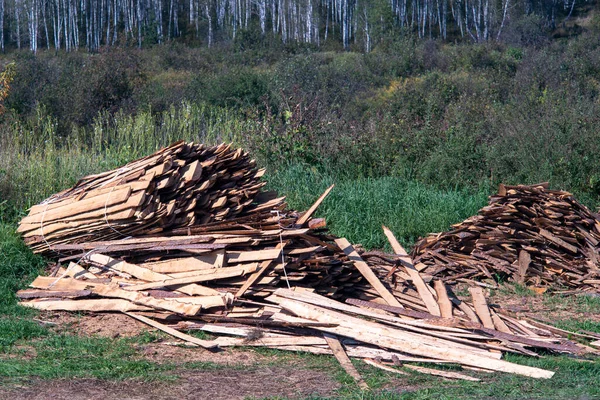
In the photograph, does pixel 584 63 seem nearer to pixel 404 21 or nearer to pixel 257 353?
pixel 257 353

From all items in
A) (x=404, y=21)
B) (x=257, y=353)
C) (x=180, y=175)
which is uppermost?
(x=404, y=21)

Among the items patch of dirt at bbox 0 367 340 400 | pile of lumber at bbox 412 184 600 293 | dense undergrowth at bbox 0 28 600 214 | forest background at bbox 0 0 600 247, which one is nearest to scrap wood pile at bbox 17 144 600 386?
patch of dirt at bbox 0 367 340 400

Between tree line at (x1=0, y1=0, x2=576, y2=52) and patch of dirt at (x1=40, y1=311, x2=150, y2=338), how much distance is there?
4756cm

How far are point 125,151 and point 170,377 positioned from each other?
6.26m

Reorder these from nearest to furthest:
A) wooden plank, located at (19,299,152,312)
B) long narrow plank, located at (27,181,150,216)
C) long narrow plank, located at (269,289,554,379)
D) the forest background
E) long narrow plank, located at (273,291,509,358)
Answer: long narrow plank, located at (269,289,554,379) < long narrow plank, located at (273,291,509,358) < wooden plank, located at (19,299,152,312) < long narrow plank, located at (27,181,150,216) < the forest background

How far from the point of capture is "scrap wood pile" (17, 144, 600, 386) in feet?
18.1

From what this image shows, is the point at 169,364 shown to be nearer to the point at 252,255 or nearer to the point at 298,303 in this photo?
the point at 298,303

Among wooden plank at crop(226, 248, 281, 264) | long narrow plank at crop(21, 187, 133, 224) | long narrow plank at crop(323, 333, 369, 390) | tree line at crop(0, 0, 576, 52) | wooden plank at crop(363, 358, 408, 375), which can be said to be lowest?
wooden plank at crop(363, 358, 408, 375)

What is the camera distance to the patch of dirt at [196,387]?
458 centimetres

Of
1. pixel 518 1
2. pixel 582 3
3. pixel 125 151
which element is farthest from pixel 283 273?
pixel 582 3

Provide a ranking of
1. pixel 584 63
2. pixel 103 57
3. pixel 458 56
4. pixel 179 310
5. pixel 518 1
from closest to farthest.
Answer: pixel 179 310 → pixel 103 57 → pixel 584 63 → pixel 458 56 → pixel 518 1

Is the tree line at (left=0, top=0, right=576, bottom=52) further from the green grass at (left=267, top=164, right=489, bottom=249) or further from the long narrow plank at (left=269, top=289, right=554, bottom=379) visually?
the long narrow plank at (left=269, top=289, right=554, bottom=379)

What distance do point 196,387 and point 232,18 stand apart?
5755 cm

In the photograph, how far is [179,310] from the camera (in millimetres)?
5945
